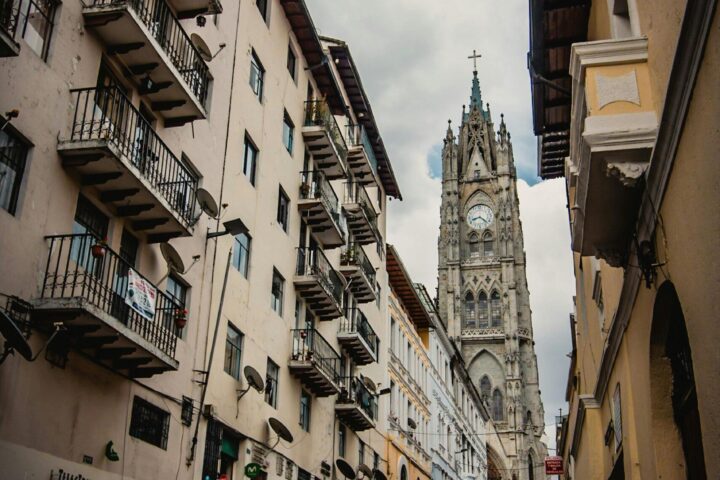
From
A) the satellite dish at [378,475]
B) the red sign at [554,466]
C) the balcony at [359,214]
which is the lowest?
the satellite dish at [378,475]

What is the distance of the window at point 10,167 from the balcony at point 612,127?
27.7 feet

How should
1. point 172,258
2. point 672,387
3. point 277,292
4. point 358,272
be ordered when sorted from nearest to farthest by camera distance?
point 672,387, point 172,258, point 277,292, point 358,272

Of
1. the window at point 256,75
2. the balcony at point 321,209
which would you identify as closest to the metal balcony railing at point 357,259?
the balcony at point 321,209

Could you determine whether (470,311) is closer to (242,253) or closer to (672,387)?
(242,253)

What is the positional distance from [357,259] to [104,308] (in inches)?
713

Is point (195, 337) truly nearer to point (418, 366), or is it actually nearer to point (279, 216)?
point (279, 216)

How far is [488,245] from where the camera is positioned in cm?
10969

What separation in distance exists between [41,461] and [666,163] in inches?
394

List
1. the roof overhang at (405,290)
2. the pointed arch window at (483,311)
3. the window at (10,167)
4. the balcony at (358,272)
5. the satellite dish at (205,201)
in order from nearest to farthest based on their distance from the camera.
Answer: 1. the window at (10,167)
2. the satellite dish at (205,201)
3. the balcony at (358,272)
4. the roof overhang at (405,290)
5. the pointed arch window at (483,311)

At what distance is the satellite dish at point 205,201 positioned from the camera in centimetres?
1783

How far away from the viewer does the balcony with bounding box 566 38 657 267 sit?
9039 millimetres

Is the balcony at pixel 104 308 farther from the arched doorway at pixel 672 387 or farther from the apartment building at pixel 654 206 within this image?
the arched doorway at pixel 672 387

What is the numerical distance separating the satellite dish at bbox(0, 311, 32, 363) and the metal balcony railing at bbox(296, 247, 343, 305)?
14537 mm

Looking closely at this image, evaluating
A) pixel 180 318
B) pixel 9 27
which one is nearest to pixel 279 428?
pixel 180 318
